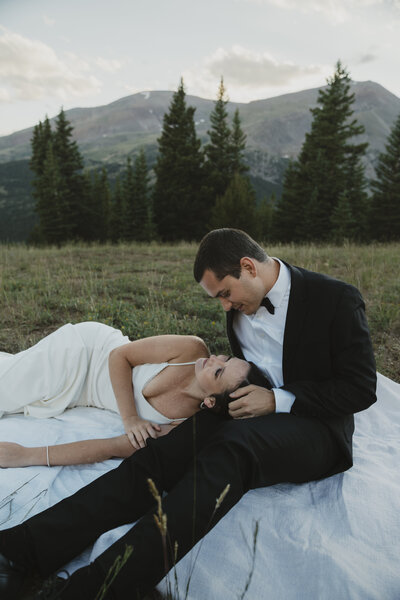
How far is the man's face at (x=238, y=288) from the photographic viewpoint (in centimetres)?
289

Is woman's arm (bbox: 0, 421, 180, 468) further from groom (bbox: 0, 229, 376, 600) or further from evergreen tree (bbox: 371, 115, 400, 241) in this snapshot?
evergreen tree (bbox: 371, 115, 400, 241)

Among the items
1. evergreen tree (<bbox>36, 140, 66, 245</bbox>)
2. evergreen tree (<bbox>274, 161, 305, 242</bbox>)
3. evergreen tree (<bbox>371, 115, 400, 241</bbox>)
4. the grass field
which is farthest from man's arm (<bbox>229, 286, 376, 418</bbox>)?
evergreen tree (<bbox>36, 140, 66, 245</bbox>)

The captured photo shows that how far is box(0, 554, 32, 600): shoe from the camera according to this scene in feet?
6.10

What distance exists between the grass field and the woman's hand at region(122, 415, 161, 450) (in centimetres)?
224

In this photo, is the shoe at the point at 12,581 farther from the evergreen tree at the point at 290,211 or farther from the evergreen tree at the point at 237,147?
the evergreen tree at the point at 237,147

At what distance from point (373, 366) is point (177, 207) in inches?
1304

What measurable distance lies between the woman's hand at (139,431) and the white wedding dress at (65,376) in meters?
0.20

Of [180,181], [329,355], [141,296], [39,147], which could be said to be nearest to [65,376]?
[329,355]

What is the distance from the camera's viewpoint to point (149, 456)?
254 cm

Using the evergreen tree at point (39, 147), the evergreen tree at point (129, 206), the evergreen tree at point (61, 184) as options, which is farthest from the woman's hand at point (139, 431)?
the evergreen tree at point (39, 147)

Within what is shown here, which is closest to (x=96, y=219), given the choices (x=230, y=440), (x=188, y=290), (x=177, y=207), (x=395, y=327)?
(x=177, y=207)

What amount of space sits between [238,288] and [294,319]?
17.4 inches

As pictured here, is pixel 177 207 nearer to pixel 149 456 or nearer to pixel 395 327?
pixel 395 327

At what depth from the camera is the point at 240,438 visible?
2.27 m
